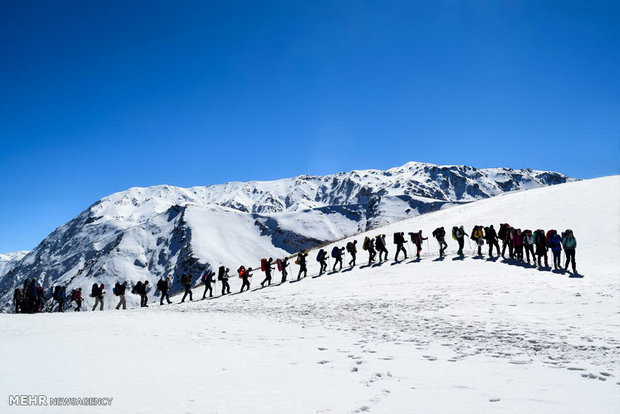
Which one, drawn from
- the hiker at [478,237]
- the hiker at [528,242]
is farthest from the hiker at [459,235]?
the hiker at [528,242]

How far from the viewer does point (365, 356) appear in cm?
736

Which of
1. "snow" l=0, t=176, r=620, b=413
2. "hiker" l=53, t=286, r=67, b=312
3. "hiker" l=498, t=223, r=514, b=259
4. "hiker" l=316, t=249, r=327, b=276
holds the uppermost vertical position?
"hiker" l=498, t=223, r=514, b=259

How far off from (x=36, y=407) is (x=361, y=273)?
71.8ft

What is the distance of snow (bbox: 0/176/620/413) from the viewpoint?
4.89 m

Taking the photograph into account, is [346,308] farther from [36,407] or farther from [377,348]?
[36,407]

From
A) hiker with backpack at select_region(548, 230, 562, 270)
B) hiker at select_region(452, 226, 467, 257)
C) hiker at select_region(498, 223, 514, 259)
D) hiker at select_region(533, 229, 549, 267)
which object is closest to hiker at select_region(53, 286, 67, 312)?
hiker at select_region(452, 226, 467, 257)

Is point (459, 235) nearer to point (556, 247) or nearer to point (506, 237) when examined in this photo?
point (506, 237)

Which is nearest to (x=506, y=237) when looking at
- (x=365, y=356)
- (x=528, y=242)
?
(x=528, y=242)

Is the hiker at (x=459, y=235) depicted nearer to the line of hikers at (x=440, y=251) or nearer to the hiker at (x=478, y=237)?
the line of hikers at (x=440, y=251)

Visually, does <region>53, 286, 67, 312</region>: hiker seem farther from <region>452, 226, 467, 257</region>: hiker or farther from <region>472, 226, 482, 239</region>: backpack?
<region>472, 226, 482, 239</region>: backpack

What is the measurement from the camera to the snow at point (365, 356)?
4.89 meters

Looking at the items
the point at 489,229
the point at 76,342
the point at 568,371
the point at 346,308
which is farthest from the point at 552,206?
the point at 76,342

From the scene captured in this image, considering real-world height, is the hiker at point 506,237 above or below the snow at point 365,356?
above

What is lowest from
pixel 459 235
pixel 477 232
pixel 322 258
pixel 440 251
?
pixel 322 258
